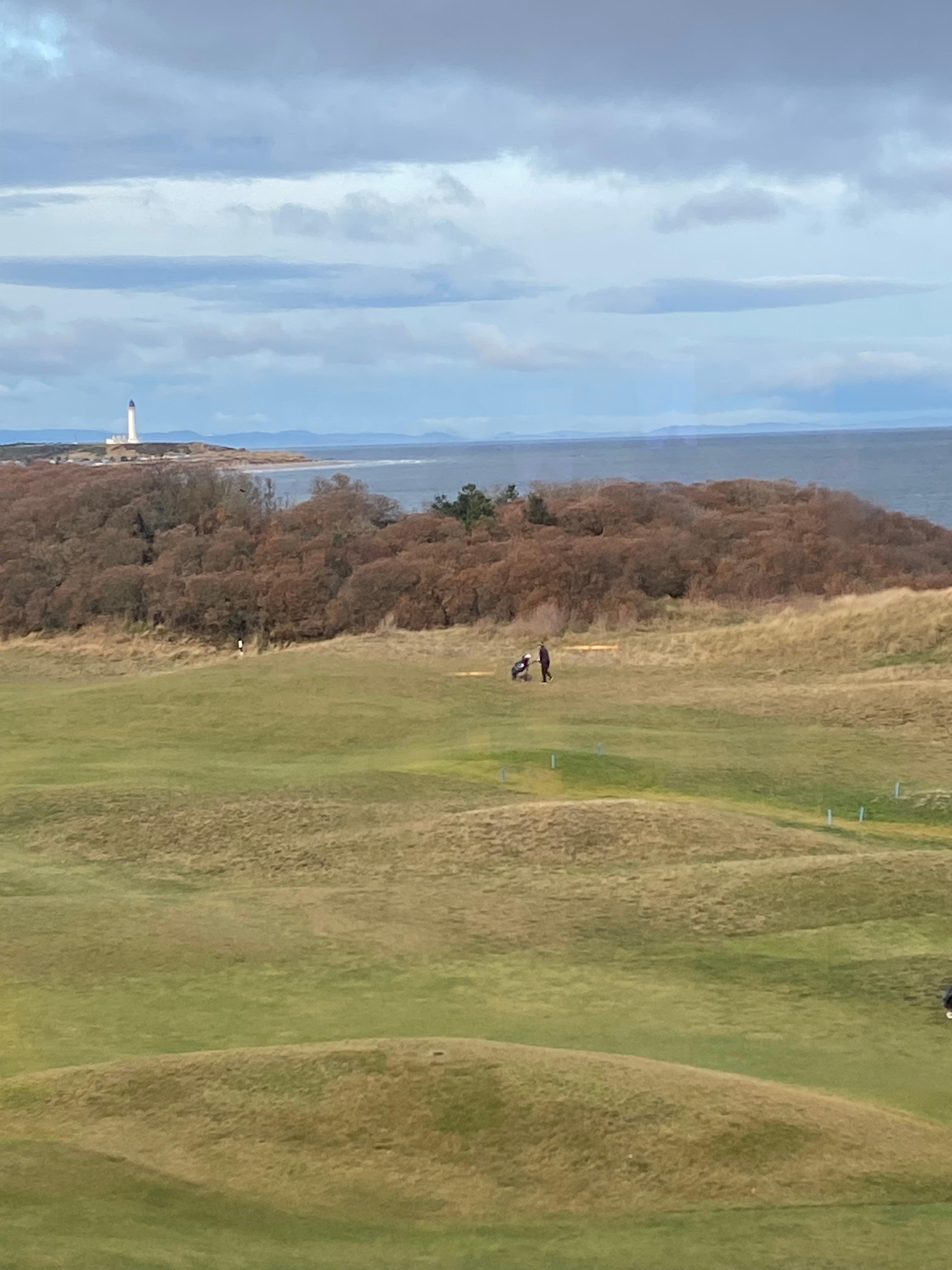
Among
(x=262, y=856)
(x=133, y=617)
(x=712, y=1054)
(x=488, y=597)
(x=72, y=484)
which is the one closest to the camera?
(x=712, y=1054)

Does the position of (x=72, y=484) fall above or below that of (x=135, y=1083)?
above

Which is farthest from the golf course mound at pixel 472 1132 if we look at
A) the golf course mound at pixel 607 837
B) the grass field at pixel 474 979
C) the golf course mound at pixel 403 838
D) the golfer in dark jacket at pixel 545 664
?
the golfer in dark jacket at pixel 545 664

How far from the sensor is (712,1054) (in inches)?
657

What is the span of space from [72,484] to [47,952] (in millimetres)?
78020

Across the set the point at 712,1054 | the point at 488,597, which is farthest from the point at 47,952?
the point at 488,597

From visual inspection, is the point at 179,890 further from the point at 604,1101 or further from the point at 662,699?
the point at 662,699

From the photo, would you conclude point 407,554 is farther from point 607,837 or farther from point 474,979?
point 474,979

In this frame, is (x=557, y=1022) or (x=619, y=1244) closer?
(x=619, y=1244)

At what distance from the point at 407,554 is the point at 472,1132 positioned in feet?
207

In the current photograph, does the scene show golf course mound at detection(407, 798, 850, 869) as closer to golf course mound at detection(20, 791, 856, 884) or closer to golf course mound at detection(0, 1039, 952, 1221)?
golf course mound at detection(20, 791, 856, 884)

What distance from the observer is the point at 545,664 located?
4344 cm

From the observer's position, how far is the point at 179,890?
25578 mm

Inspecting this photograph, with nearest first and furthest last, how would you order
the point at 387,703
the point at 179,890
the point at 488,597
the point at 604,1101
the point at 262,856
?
1. the point at 604,1101
2. the point at 179,890
3. the point at 262,856
4. the point at 387,703
5. the point at 488,597

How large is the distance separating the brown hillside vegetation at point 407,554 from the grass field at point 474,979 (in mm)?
28467
